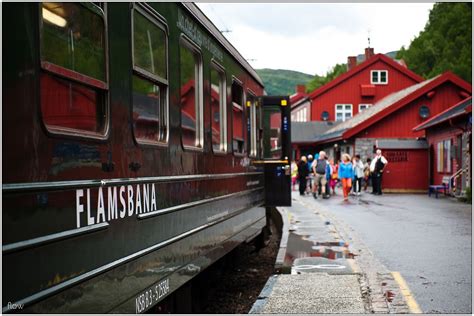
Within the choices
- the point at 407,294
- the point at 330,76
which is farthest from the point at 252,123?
the point at 330,76

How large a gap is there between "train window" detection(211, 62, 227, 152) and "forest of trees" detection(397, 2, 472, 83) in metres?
56.2

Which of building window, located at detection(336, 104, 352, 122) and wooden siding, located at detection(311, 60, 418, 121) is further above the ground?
wooden siding, located at detection(311, 60, 418, 121)

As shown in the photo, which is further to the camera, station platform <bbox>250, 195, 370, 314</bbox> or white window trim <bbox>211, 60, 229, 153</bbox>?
white window trim <bbox>211, 60, 229, 153</bbox>

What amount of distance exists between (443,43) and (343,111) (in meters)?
20.5

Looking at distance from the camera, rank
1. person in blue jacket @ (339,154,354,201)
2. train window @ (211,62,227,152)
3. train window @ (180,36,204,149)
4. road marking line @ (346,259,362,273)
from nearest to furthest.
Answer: train window @ (180,36,204,149) → train window @ (211,62,227,152) → road marking line @ (346,259,362,273) → person in blue jacket @ (339,154,354,201)

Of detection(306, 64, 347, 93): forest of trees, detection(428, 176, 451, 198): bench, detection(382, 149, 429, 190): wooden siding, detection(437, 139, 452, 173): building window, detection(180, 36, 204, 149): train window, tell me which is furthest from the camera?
detection(306, 64, 347, 93): forest of trees

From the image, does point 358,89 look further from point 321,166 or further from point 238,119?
point 238,119

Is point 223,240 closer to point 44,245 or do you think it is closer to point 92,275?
point 92,275

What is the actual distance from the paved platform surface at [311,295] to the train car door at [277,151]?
323 centimetres

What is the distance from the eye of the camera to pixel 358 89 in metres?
52.1

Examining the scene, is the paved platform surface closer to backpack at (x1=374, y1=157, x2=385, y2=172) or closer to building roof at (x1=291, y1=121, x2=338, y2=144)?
backpack at (x1=374, y1=157, x2=385, y2=172)

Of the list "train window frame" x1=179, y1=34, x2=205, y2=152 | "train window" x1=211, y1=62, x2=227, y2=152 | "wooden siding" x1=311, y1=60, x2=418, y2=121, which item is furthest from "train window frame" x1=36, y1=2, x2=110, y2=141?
"wooden siding" x1=311, y1=60, x2=418, y2=121

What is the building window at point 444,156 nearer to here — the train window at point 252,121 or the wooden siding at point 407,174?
the wooden siding at point 407,174

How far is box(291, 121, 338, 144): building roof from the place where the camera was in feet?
159
